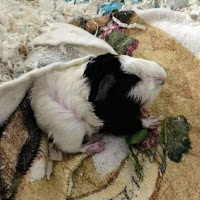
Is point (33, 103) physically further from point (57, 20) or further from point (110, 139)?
point (57, 20)

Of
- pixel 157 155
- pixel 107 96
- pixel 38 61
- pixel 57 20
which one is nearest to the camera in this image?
pixel 107 96

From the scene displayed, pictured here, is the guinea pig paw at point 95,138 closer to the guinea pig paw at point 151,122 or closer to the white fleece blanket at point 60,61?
the white fleece blanket at point 60,61

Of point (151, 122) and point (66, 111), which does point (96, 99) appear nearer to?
point (66, 111)

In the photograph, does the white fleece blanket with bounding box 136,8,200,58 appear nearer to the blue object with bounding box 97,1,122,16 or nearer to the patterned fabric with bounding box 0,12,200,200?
the blue object with bounding box 97,1,122,16

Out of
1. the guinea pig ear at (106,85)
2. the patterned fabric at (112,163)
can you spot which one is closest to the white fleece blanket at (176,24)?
the patterned fabric at (112,163)


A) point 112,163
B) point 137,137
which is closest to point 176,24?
point 137,137

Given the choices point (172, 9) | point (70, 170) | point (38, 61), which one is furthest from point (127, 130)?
point (172, 9)

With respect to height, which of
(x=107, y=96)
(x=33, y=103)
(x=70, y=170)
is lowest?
(x=70, y=170)

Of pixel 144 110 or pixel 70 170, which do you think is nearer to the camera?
pixel 70 170
